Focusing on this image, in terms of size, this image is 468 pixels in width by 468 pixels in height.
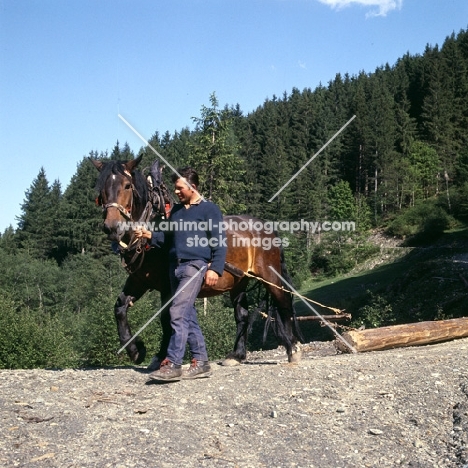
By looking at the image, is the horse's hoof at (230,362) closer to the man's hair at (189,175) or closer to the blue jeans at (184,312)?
the blue jeans at (184,312)

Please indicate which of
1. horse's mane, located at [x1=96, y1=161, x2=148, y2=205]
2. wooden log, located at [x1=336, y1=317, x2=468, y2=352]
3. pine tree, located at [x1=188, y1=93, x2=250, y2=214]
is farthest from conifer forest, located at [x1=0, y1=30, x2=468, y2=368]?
horse's mane, located at [x1=96, y1=161, x2=148, y2=205]

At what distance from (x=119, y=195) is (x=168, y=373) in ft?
7.24

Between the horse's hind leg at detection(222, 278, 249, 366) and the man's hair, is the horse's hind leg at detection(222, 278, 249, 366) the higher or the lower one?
the lower one

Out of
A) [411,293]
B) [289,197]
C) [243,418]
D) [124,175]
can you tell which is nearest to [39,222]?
[289,197]

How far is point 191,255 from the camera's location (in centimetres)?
688

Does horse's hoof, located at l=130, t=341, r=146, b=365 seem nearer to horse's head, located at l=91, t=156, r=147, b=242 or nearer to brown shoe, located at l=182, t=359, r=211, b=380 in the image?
brown shoe, located at l=182, t=359, r=211, b=380

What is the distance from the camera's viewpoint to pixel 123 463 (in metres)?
4.12

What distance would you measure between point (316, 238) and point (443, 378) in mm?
73415

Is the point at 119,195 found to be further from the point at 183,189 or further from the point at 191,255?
the point at 191,255

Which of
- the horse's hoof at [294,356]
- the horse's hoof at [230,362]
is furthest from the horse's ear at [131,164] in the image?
the horse's hoof at [294,356]

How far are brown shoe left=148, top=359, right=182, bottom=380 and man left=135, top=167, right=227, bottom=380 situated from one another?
15cm

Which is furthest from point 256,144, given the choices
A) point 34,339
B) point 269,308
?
point 269,308

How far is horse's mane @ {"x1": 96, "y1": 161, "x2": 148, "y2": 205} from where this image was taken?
6832 mm

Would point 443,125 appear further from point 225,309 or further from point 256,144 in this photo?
point 225,309
